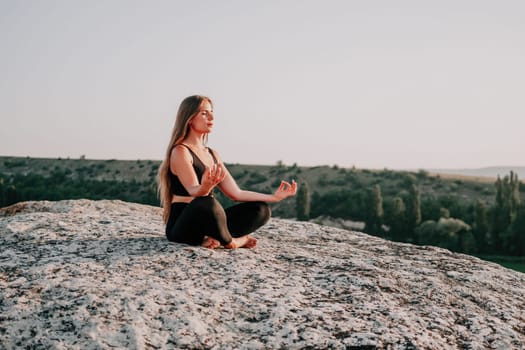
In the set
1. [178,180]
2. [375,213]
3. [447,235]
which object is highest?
[178,180]

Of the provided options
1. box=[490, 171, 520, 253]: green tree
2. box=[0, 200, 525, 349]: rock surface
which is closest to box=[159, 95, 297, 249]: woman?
box=[0, 200, 525, 349]: rock surface

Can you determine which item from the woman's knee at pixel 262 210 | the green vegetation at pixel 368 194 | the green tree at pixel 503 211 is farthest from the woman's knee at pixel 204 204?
the green tree at pixel 503 211

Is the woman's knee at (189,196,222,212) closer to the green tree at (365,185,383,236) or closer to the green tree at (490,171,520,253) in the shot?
the green tree at (490,171,520,253)

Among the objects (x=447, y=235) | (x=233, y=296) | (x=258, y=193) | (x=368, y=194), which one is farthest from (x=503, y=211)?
(x=233, y=296)

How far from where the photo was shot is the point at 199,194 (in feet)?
18.5

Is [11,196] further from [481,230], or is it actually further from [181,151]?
[181,151]

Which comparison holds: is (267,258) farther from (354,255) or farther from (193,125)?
(193,125)

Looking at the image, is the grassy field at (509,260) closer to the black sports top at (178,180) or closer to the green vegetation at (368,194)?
the green vegetation at (368,194)

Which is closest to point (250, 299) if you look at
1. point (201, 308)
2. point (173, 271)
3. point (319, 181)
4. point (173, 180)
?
point (201, 308)

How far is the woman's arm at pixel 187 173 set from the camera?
18.1 ft

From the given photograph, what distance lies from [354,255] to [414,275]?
2.90ft

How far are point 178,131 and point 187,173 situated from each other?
2.14 feet

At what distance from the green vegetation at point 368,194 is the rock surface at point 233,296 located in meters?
23.2

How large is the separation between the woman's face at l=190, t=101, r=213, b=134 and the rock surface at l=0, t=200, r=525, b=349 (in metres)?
1.37
